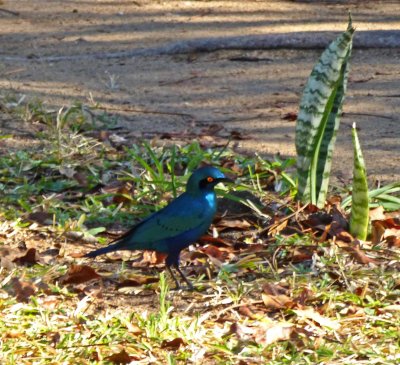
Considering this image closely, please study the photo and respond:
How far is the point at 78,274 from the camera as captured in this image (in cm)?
425

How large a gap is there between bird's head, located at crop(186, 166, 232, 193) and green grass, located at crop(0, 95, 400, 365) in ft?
1.14

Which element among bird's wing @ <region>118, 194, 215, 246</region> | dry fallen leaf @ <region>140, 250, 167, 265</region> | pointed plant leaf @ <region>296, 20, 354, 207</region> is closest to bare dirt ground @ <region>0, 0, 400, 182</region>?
pointed plant leaf @ <region>296, 20, 354, 207</region>

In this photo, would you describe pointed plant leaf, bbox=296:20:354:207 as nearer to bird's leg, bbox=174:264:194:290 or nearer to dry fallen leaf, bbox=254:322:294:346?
bird's leg, bbox=174:264:194:290

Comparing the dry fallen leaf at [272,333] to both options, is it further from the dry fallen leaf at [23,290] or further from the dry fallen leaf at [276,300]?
the dry fallen leaf at [23,290]

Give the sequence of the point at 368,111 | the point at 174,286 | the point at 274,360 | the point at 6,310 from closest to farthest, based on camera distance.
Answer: the point at 274,360, the point at 6,310, the point at 174,286, the point at 368,111

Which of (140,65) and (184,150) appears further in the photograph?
(140,65)

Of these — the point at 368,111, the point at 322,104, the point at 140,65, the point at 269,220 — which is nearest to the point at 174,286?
the point at 269,220

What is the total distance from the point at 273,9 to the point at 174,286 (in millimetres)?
5685

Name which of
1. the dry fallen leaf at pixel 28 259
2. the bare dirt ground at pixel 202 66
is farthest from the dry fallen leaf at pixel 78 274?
the bare dirt ground at pixel 202 66

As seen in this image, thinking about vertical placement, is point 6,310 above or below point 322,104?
below

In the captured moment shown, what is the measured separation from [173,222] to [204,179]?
0.70ft

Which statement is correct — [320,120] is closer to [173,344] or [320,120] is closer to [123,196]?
[123,196]

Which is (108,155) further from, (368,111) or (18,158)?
(368,111)

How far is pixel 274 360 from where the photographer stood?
3549mm
